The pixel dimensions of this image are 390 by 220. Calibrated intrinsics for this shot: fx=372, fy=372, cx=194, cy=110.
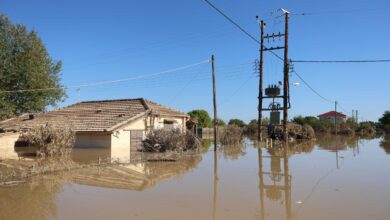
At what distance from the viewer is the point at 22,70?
124 feet

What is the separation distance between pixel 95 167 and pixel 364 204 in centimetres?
1081

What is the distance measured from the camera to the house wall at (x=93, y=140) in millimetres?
26234

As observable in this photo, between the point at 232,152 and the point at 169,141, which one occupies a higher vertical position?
the point at 169,141

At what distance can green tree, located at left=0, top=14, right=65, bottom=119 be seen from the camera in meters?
37.2

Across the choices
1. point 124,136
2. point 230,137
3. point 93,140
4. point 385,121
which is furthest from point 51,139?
point 385,121

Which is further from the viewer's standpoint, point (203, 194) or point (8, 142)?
point (8, 142)

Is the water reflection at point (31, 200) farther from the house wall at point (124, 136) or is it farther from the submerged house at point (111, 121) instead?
the house wall at point (124, 136)

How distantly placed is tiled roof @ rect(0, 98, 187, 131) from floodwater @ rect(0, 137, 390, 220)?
36.8ft

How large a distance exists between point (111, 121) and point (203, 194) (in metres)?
17.6

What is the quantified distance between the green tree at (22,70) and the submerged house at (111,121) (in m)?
4.96

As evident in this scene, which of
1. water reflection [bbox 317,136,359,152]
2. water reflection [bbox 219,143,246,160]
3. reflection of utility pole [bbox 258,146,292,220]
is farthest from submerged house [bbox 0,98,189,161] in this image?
water reflection [bbox 317,136,359,152]

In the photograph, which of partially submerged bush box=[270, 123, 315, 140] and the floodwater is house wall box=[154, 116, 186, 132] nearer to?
partially submerged bush box=[270, 123, 315, 140]

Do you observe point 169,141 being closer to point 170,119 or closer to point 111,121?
point 111,121

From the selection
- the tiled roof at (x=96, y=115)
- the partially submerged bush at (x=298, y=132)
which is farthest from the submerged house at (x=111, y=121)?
the partially submerged bush at (x=298, y=132)
